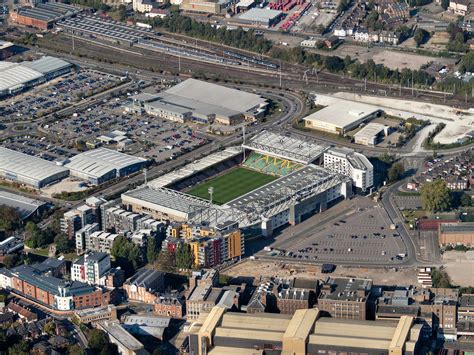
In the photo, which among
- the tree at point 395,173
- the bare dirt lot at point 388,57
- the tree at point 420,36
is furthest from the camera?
the tree at point 420,36

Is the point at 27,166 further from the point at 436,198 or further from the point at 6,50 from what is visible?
the point at 6,50

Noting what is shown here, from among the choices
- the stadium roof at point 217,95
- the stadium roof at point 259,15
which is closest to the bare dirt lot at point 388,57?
the stadium roof at point 259,15

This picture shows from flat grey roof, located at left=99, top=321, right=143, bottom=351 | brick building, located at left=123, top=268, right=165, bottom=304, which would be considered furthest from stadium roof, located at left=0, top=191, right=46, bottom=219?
flat grey roof, located at left=99, top=321, right=143, bottom=351

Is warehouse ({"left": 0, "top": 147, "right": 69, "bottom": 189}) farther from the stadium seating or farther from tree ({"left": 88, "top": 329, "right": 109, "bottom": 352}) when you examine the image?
tree ({"left": 88, "top": 329, "right": 109, "bottom": 352})

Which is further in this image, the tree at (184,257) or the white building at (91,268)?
the tree at (184,257)

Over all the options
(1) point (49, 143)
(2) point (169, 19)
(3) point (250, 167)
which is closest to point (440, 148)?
(3) point (250, 167)

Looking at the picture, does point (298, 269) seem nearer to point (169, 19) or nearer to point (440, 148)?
point (440, 148)

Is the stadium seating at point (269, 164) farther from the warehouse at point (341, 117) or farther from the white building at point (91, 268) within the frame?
the white building at point (91, 268)
